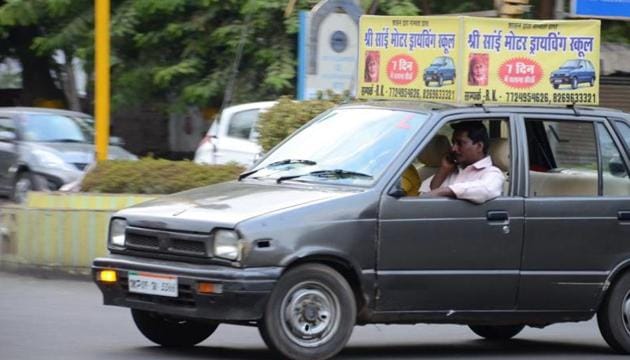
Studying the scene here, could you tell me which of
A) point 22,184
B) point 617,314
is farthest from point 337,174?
point 22,184

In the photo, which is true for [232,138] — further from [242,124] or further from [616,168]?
[616,168]

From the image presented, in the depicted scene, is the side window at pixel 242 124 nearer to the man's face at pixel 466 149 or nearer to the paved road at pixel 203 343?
the paved road at pixel 203 343

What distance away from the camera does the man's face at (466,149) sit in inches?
354

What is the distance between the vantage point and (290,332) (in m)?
8.02

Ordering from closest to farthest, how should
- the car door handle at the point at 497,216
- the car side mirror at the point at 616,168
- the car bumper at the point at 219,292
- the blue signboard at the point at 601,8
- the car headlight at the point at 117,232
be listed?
1. the car bumper at the point at 219,292
2. the car headlight at the point at 117,232
3. the car door handle at the point at 497,216
4. the car side mirror at the point at 616,168
5. the blue signboard at the point at 601,8

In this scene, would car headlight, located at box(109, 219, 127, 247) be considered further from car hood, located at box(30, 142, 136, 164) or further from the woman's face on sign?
car hood, located at box(30, 142, 136, 164)

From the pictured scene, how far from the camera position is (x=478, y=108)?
899 cm

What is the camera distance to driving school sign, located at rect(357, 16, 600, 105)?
9375 mm

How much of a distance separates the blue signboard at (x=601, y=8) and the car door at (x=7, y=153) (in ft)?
28.7

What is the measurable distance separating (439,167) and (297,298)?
173cm

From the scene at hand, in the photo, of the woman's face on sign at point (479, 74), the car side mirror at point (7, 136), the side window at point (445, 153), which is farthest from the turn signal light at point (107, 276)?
the car side mirror at point (7, 136)

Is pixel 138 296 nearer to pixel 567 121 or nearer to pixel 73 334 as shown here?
pixel 73 334

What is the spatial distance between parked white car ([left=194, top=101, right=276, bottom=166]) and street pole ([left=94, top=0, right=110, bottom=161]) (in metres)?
4.19

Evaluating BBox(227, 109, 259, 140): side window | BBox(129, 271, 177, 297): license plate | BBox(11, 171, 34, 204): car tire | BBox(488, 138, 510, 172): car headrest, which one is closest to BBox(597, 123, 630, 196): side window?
BBox(488, 138, 510, 172): car headrest
